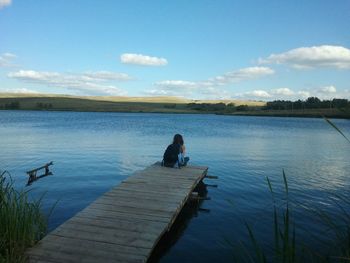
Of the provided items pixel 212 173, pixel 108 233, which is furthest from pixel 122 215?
pixel 212 173

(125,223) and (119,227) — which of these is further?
(125,223)

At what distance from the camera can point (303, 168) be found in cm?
2020

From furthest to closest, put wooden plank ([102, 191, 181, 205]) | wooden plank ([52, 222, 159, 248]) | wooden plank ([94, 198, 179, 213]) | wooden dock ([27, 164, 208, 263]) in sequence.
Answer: wooden plank ([102, 191, 181, 205]), wooden plank ([94, 198, 179, 213]), wooden plank ([52, 222, 159, 248]), wooden dock ([27, 164, 208, 263])

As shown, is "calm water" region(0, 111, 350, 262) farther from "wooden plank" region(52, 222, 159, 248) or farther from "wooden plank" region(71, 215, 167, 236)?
"wooden plank" region(52, 222, 159, 248)

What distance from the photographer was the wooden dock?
630cm

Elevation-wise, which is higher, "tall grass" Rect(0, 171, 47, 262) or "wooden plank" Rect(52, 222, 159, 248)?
"tall grass" Rect(0, 171, 47, 262)

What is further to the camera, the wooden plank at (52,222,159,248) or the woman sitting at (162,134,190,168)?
the woman sitting at (162,134,190,168)

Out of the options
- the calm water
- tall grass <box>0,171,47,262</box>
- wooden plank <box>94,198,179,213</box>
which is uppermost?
tall grass <box>0,171,47,262</box>

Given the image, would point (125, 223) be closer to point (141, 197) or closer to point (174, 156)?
point (141, 197)

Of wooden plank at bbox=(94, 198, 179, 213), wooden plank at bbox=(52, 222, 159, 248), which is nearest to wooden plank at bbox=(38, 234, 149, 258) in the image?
wooden plank at bbox=(52, 222, 159, 248)

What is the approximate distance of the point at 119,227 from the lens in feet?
25.1

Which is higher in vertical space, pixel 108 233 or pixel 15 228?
pixel 15 228

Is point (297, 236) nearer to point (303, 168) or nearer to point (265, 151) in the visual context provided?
point (303, 168)

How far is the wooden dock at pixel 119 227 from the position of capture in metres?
6.30
